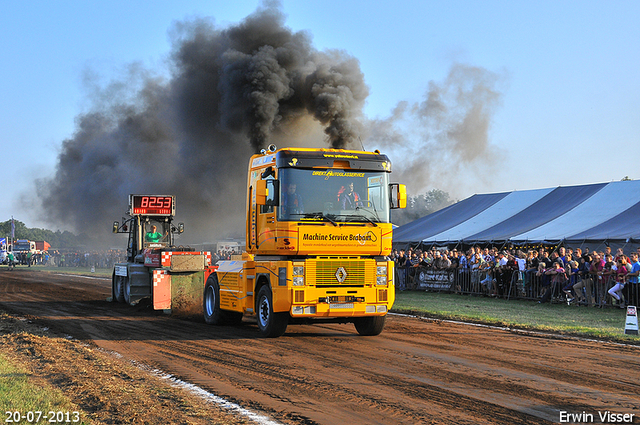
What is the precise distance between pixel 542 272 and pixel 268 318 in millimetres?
10769

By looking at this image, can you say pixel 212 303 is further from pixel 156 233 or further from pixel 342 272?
pixel 156 233

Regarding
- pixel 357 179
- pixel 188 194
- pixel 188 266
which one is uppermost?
pixel 188 194

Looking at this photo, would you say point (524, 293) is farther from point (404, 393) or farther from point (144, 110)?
point (144, 110)

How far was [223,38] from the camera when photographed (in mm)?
34125

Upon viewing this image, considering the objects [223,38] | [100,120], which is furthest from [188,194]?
[223,38]

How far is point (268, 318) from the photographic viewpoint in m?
10.2

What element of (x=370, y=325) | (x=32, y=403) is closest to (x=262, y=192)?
(x=370, y=325)

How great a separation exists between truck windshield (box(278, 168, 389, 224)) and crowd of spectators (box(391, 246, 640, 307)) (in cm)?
844

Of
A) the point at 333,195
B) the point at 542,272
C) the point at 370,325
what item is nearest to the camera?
the point at 333,195

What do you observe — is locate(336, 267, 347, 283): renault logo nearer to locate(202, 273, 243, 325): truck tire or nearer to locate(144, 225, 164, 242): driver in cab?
locate(202, 273, 243, 325): truck tire

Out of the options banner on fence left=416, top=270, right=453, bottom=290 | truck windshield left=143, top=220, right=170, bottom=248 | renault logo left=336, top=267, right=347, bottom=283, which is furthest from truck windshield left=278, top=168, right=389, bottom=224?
banner on fence left=416, top=270, right=453, bottom=290

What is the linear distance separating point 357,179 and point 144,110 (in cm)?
4670

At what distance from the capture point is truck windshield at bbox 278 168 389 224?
9.94m

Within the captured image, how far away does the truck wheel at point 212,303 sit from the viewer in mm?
12281
